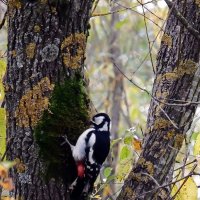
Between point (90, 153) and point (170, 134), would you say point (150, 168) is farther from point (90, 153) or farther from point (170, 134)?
point (90, 153)

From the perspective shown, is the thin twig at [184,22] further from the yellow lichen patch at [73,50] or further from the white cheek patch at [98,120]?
the white cheek patch at [98,120]

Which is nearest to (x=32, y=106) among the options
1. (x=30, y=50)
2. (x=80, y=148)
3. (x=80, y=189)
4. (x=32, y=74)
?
(x=32, y=74)

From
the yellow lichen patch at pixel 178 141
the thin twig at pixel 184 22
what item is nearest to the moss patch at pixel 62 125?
the yellow lichen patch at pixel 178 141

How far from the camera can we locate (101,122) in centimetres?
397

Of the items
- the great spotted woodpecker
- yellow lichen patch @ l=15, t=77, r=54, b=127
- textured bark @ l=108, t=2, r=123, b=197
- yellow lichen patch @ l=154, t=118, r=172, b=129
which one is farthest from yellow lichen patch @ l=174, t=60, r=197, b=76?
textured bark @ l=108, t=2, r=123, b=197

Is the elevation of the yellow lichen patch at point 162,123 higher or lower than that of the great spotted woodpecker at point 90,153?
higher

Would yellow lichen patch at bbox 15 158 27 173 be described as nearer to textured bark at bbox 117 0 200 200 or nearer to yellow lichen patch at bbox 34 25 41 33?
textured bark at bbox 117 0 200 200

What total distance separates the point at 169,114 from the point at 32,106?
30.3 inches

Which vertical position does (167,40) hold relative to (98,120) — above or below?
above

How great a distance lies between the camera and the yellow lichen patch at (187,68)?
11.1ft

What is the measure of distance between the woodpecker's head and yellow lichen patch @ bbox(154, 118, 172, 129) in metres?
0.51

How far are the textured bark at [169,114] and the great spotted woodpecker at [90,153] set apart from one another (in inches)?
10.6

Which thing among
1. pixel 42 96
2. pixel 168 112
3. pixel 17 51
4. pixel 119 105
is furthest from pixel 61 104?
pixel 119 105

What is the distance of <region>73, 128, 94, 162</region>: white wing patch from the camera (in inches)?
135
